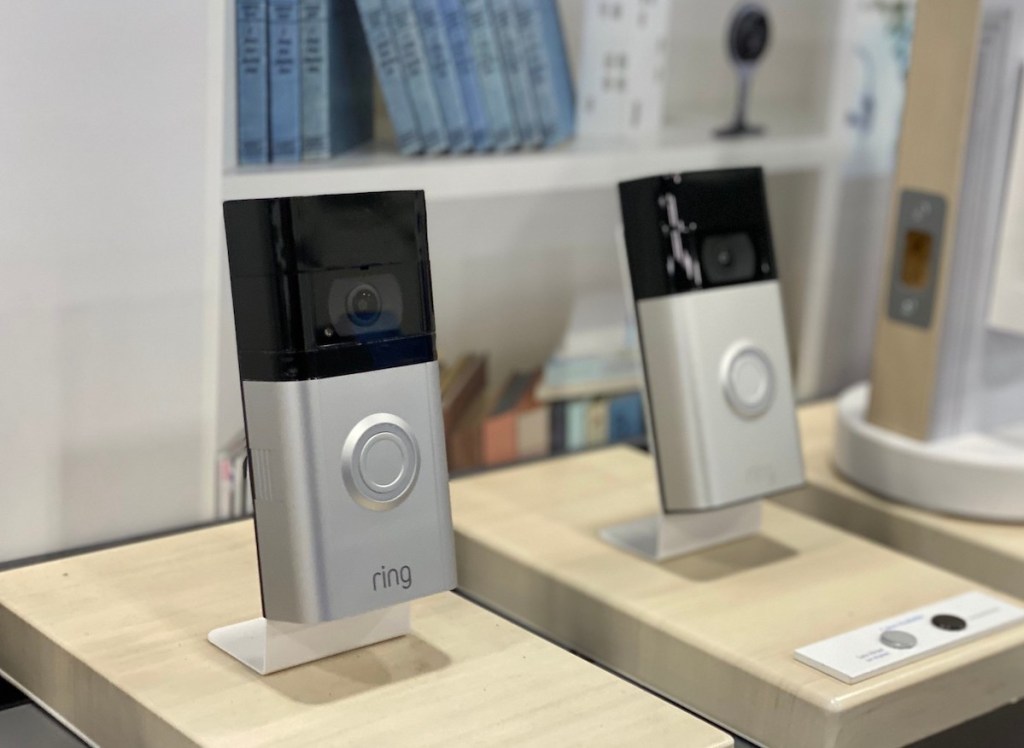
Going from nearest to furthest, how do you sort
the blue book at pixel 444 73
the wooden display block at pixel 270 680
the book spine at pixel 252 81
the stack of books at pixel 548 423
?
1. the wooden display block at pixel 270 680
2. the book spine at pixel 252 81
3. the blue book at pixel 444 73
4. the stack of books at pixel 548 423

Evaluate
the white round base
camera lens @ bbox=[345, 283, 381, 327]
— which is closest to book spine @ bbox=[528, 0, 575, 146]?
the white round base

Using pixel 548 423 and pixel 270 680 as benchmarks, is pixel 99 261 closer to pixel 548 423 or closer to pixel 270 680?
pixel 270 680

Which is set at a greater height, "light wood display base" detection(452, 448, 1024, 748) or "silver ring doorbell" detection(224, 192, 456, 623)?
"silver ring doorbell" detection(224, 192, 456, 623)

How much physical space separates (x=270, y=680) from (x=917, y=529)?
2.40 ft

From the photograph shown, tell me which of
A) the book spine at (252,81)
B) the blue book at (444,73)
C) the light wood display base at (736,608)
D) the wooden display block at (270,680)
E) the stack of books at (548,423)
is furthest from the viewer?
the stack of books at (548,423)

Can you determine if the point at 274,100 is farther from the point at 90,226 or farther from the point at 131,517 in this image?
the point at 131,517

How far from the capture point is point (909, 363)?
1422 mm

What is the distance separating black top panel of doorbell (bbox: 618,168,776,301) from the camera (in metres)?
1.16

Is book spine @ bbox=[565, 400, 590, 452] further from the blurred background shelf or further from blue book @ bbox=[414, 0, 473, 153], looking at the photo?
blue book @ bbox=[414, 0, 473, 153]

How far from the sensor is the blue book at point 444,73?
1350 millimetres

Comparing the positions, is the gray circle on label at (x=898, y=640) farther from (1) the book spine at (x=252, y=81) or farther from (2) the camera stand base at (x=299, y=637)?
(1) the book spine at (x=252, y=81)

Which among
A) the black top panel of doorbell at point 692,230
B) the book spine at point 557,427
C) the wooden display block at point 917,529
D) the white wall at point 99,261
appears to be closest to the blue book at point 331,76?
the white wall at point 99,261

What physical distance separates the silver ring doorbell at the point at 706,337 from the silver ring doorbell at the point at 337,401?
0.91 feet

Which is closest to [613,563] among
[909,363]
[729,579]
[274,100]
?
[729,579]
